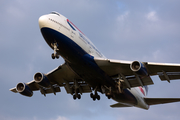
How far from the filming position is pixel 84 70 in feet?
86.1

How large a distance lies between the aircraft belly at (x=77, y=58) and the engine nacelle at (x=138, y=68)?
376 centimetres

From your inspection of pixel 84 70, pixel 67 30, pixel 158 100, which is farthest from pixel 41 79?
pixel 158 100

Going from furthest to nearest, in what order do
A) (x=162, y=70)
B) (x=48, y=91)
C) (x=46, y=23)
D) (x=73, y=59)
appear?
(x=48, y=91)
(x=162, y=70)
(x=73, y=59)
(x=46, y=23)

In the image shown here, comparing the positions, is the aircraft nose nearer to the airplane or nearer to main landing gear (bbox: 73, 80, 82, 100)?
the airplane

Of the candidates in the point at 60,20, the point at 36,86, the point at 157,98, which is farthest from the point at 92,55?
the point at 157,98

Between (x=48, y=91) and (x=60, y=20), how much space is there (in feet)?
45.1

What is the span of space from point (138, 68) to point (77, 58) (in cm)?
625

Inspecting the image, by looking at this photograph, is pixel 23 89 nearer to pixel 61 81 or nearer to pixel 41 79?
pixel 41 79

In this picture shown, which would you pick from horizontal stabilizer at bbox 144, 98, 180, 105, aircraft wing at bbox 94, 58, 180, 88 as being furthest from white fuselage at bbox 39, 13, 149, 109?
A: horizontal stabilizer at bbox 144, 98, 180, 105

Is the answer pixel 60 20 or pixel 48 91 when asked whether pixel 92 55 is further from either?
pixel 48 91

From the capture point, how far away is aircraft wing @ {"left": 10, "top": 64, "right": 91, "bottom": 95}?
29803 mm

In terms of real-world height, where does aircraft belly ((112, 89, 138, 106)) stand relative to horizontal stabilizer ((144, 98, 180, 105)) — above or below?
below

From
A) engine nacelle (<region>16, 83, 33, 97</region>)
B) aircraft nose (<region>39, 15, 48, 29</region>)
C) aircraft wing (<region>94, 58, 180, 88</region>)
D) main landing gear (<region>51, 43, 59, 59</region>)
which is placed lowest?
engine nacelle (<region>16, 83, 33, 97</region>)

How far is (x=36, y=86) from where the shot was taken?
111ft
